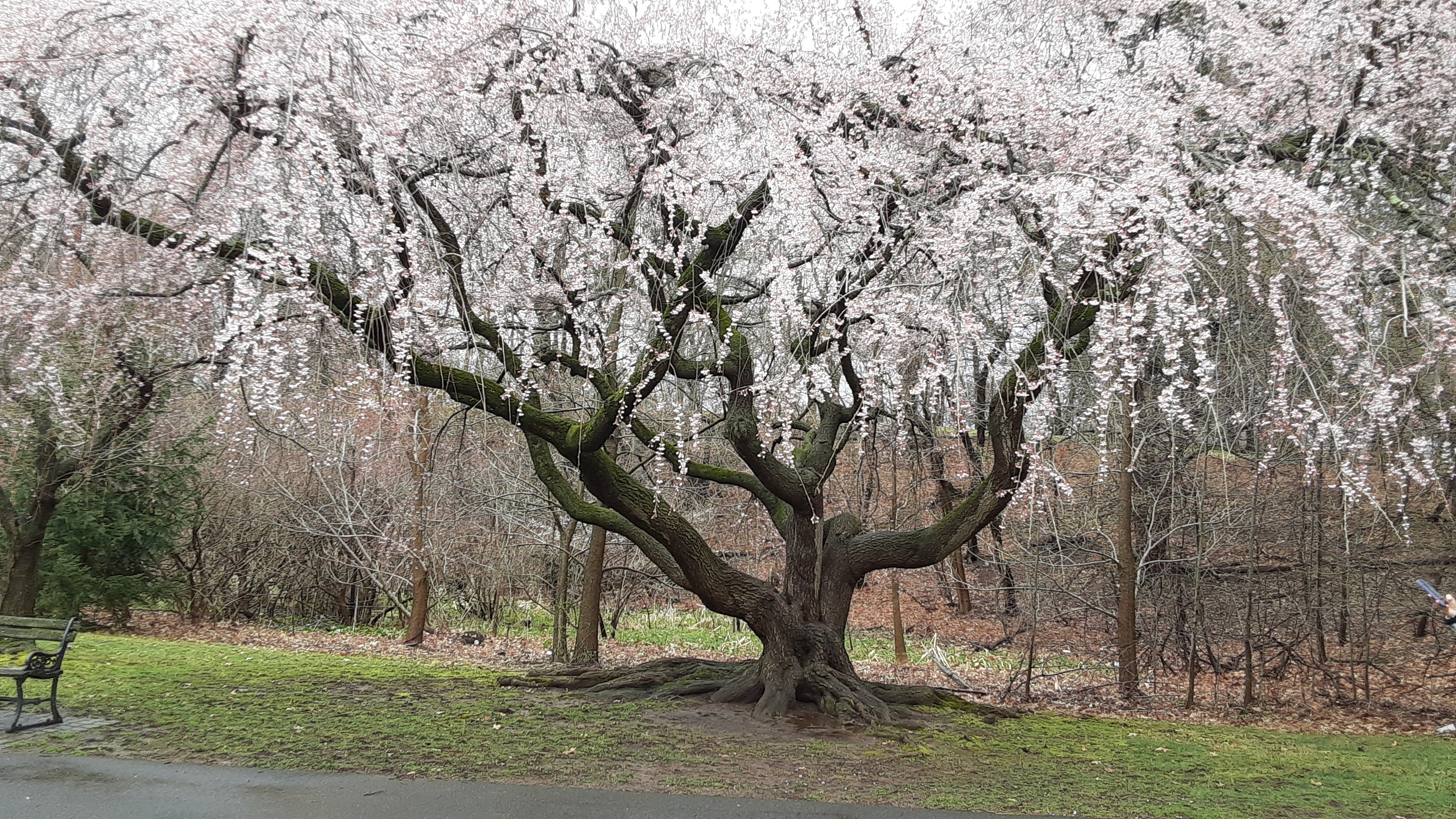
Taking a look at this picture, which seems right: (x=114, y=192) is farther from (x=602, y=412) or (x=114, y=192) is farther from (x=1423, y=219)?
(x=1423, y=219)

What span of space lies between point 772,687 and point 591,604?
3.77 m

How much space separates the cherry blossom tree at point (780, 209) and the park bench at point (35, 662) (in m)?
2.03

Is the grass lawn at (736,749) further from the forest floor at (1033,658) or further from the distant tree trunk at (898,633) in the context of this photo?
the distant tree trunk at (898,633)

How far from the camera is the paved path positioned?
3.91 meters

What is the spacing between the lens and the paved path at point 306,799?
3906mm

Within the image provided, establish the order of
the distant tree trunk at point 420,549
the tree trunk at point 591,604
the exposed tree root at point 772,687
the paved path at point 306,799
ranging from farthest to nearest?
the distant tree trunk at point 420,549 → the tree trunk at point 591,604 → the exposed tree root at point 772,687 → the paved path at point 306,799

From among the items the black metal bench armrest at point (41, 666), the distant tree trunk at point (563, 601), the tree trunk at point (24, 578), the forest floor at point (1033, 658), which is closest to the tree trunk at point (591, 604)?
the distant tree trunk at point (563, 601)

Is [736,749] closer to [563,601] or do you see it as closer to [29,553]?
[563,601]

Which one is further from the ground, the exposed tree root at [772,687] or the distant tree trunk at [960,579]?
the distant tree trunk at [960,579]

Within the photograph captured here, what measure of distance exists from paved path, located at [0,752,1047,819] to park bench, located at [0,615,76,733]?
734mm

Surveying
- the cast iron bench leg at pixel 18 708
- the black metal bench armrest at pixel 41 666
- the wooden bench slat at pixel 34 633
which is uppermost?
the wooden bench slat at pixel 34 633

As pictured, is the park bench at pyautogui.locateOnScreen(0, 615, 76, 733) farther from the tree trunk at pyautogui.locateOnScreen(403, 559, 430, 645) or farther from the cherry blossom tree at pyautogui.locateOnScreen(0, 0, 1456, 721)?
the tree trunk at pyautogui.locateOnScreen(403, 559, 430, 645)

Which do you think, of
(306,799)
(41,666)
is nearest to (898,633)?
(306,799)

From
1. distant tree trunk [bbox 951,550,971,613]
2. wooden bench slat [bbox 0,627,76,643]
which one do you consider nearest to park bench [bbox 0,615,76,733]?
wooden bench slat [bbox 0,627,76,643]
